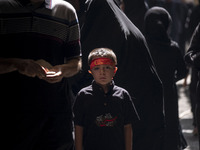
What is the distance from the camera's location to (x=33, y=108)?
3215mm

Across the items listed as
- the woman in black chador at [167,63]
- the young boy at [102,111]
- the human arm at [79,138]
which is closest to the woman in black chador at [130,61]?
the young boy at [102,111]

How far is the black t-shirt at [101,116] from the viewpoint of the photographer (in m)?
4.05

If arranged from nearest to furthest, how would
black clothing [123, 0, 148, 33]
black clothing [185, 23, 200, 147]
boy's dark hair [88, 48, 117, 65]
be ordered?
1. boy's dark hair [88, 48, 117, 65]
2. black clothing [185, 23, 200, 147]
3. black clothing [123, 0, 148, 33]

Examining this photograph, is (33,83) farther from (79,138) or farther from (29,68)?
(79,138)

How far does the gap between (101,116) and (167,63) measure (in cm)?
232

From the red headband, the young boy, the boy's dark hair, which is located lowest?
the young boy

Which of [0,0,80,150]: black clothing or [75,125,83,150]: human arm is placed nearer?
[0,0,80,150]: black clothing

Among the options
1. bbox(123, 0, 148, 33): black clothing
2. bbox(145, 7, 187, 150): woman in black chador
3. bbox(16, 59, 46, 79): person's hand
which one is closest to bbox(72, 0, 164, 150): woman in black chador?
bbox(145, 7, 187, 150): woman in black chador

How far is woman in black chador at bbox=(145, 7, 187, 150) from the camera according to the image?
6238 mm

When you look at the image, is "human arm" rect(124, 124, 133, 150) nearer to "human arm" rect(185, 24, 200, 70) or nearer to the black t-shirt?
the black t-shirt

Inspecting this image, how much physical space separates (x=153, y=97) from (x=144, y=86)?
0.17 m

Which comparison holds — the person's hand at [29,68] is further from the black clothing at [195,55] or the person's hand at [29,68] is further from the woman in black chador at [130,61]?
the black clothing at [195,55]

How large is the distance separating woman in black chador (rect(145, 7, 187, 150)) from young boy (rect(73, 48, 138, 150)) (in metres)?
2.13

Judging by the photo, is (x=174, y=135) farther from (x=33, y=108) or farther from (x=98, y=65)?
(x=33, y=108)
